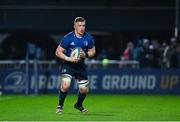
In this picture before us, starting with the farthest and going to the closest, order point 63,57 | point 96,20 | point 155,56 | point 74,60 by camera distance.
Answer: point 96,20, point 155,56, point 63,57, point 74,60

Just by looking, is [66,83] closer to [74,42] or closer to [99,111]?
[74,42]

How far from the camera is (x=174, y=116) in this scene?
14.3 m

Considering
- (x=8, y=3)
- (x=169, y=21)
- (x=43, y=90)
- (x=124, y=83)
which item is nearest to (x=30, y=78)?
(x=43, y=90)

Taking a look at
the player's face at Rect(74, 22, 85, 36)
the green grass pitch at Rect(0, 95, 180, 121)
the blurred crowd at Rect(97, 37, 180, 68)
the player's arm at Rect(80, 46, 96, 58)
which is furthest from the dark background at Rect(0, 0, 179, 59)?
the player's face at Rect(74, 22, 85, 36)

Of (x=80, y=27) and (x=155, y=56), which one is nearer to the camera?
(x=80, y=27)

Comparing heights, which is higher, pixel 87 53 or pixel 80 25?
pixel 80 25

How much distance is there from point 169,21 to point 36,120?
58.2 ft

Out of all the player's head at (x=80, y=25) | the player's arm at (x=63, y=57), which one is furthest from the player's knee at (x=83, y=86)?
the player's head at (x=80, y=25)

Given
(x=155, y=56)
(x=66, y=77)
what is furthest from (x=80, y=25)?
(x=155, y=56)

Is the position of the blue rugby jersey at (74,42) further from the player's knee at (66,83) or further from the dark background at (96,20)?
the dark background at (96,20)

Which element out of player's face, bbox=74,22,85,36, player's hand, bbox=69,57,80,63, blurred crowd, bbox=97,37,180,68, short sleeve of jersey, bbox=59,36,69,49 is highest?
player's face, bbox=74,22,85,36

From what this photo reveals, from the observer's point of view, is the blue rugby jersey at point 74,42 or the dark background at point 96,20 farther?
the dark background at point 96,20

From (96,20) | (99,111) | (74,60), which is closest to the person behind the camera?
(74,60)

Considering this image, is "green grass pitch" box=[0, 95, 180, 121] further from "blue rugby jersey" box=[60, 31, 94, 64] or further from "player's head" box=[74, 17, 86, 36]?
"player's head" box=[74, 17, 86, 36]
